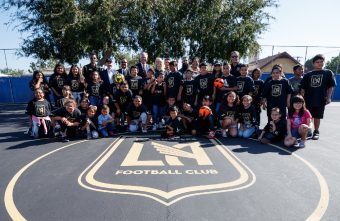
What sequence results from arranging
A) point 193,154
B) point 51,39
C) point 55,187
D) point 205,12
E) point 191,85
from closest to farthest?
1. point 55,187
2. point 193,154
3. point 191,85
4. point 51,39
5. point 205,12

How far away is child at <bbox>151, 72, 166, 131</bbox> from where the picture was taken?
8.19 metres

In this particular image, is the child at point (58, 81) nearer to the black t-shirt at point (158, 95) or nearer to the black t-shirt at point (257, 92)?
the black t-shirt at point (158, 95)

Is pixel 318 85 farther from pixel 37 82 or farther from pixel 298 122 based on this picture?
pixel 37 82

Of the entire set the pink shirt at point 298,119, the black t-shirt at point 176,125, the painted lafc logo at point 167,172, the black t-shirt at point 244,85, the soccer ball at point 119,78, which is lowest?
the painted lafc logo at point 167,172

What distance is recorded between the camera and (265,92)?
7070mm

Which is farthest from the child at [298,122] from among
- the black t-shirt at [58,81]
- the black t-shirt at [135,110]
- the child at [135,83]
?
the black t-shirt at [58,81]

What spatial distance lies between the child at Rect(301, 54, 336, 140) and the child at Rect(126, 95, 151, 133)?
14.1ft

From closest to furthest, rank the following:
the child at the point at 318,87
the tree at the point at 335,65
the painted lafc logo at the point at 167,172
A: the painted lafc logo at the point at 167,172, the child at the point at 318,87, the tree at the point at 335,65

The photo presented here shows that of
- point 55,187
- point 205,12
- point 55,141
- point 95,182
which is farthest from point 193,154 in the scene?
point 205,12

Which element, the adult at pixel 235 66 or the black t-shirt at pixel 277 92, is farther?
the adult at pixel 235 66

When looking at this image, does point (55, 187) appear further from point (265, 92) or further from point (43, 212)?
point (265, 92)

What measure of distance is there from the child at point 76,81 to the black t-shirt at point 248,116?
16.1 feet

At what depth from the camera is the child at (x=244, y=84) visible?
746cm

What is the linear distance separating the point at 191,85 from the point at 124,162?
12.5 feet
